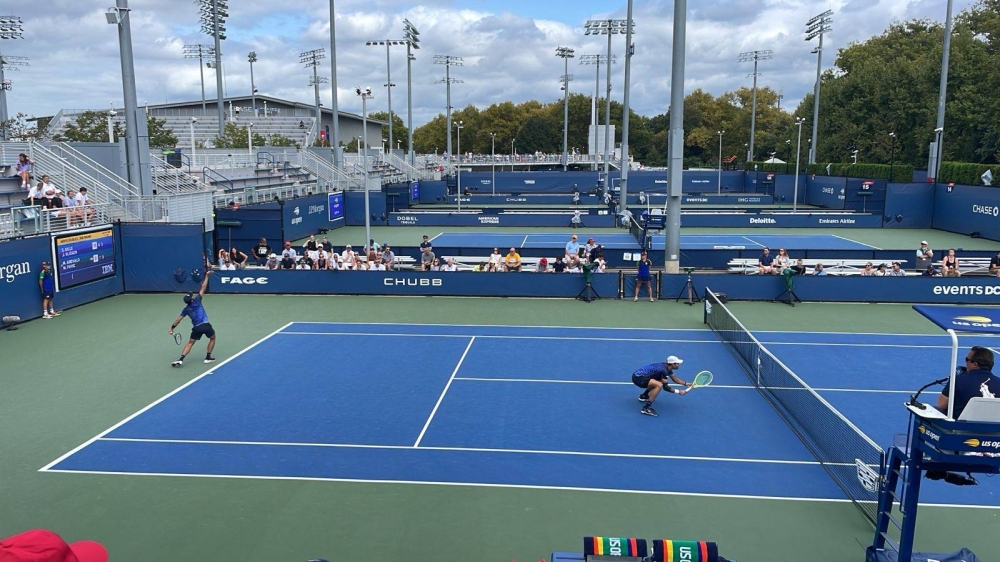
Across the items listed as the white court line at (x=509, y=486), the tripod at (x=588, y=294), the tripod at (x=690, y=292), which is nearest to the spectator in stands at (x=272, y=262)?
the tripod at (x=588, y=294)

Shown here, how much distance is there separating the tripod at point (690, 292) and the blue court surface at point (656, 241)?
11355mm

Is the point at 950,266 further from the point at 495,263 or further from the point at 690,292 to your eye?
the point at 495,263

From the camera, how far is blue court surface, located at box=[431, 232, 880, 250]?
1427 inches

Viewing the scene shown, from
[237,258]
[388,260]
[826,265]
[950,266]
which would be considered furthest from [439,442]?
[950,266]

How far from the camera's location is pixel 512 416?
13.4 metres

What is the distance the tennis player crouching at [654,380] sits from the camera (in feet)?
44.0

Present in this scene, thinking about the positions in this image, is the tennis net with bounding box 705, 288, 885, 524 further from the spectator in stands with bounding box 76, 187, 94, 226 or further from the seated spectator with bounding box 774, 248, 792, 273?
the spectator in stands with bounding box 76, 187, 94, 226

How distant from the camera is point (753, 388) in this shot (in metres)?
15.0

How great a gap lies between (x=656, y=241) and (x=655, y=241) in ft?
0.18

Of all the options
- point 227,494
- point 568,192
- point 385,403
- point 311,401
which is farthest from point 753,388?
point 568,192

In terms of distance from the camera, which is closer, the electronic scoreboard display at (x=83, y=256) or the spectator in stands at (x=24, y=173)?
the electronic scoreboard display at (x=83, y=256)

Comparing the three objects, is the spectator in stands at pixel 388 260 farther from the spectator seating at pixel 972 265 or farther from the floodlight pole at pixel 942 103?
the floodlight pole at pixel 942 103

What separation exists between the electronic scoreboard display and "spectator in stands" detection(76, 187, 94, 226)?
2.04 ft


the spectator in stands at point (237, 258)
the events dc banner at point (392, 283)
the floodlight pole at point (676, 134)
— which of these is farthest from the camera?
the spectator in stands at point (237, 258)
